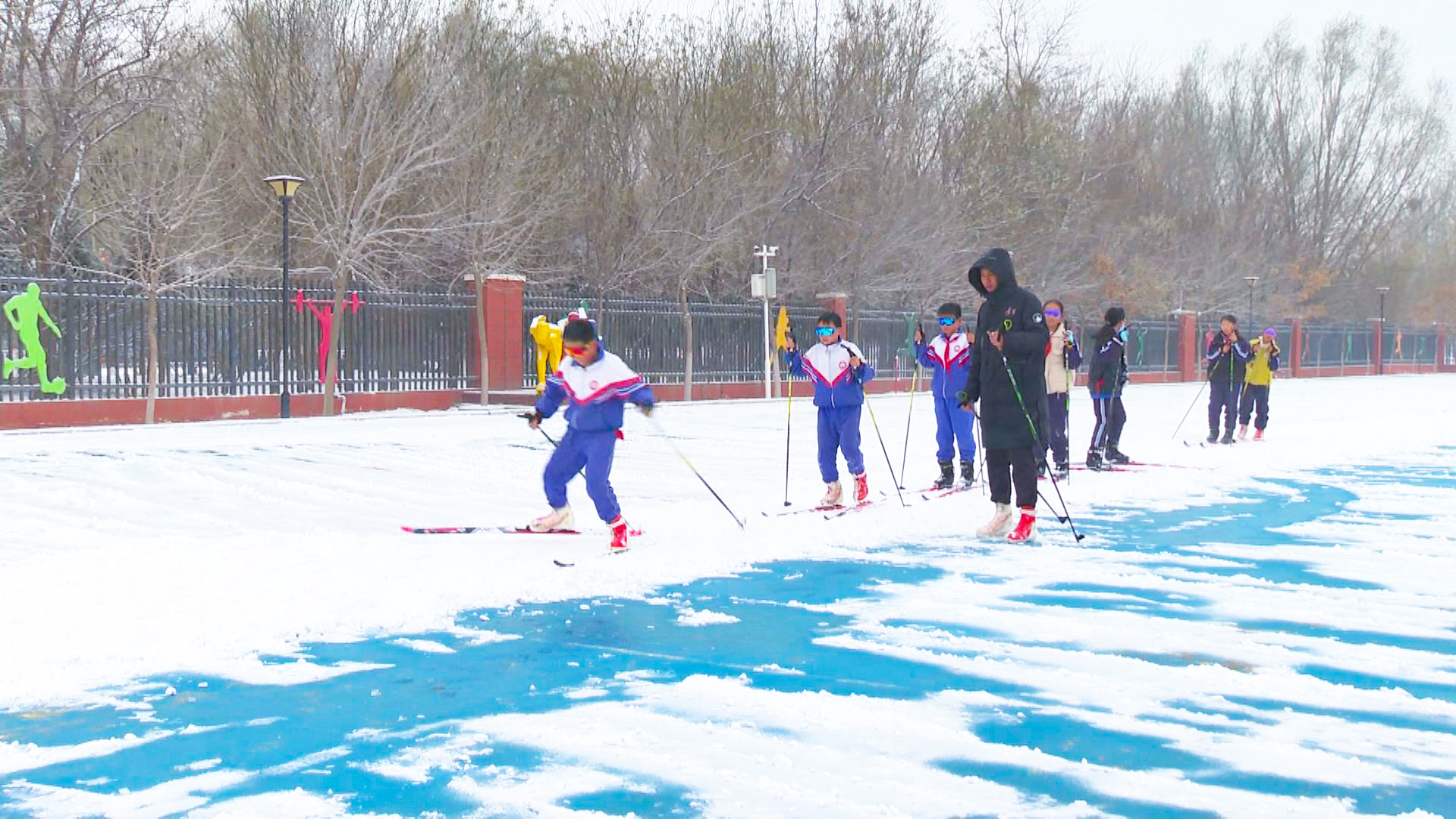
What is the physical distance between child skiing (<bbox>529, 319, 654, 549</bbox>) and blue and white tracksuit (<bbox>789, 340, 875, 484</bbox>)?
244 centimetres

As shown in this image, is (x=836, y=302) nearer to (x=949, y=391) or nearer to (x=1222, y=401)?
(x=1222, y=401)

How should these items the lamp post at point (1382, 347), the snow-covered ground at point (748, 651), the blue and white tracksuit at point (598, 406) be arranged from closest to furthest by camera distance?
the snow-covered ground at point (748, 651) < the blue and white tracksuit at point (598, 406) < the lamp post at point (1382, 347)

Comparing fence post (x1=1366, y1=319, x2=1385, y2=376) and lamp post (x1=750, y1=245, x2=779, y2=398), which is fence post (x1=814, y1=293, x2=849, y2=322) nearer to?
lamp post (x1=750, y1=245, x2=779, y2=398)

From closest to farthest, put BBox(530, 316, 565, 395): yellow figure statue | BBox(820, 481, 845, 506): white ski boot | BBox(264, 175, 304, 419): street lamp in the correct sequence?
BBox(820, 481, 845, 506): white ski boot < BBox(264, 175, 304, 419): street lamp < BBox(530, 316, 565, 395): yellow figure statue

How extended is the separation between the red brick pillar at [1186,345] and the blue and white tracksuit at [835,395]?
41.1 metres

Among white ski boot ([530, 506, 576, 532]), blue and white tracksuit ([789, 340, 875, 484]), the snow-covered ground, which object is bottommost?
the snow-covered ground

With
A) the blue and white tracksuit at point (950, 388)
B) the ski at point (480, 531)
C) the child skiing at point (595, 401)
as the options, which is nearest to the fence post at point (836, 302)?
the blue and white tracksuit at point (950, 388)

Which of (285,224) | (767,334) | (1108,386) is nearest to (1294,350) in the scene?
(767,334)

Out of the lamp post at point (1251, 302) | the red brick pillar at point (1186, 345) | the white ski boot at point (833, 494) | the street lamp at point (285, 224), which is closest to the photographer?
the white ski boot at point (833, 494)

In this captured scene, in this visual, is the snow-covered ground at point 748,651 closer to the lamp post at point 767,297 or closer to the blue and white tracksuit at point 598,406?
the blue and white tracksuit at point 598,406

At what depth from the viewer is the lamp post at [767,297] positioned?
28297mm

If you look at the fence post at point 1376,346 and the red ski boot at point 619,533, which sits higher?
the fence post at point 1376,346

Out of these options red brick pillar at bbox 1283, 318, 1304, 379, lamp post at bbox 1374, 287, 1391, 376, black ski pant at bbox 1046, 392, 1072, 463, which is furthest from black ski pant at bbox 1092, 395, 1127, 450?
lamp post at bbox 1374, 287, 1391, 376

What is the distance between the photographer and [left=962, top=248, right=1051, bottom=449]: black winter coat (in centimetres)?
942
